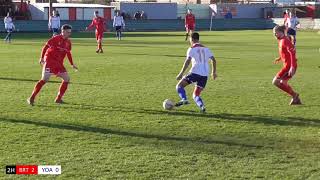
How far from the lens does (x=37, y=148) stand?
8852 millimetres

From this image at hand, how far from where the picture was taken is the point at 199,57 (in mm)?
11945

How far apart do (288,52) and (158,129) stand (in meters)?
4.22

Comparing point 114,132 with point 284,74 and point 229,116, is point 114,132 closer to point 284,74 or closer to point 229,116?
point 229,116

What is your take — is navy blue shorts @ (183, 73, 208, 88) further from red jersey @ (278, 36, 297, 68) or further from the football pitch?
red jersey @ (278, 36, 297, 68)

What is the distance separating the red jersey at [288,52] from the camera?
12.9 meters

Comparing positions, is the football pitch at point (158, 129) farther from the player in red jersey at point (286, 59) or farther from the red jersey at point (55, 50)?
the red jersey at point (55, 50)

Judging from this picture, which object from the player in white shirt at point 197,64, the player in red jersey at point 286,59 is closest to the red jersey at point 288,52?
the player in red jersey at point 286,59

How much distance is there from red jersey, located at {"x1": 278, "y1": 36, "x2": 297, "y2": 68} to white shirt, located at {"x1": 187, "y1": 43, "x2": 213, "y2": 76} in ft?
6.65

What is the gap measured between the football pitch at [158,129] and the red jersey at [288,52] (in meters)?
0.96

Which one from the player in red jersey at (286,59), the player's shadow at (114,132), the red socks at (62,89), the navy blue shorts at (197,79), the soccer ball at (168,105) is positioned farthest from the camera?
the red socks at (62,89)

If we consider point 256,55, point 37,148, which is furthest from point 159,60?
point 37,148

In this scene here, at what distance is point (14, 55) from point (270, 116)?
60.3ft

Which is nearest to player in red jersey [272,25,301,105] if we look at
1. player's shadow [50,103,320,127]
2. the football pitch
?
the football pitch

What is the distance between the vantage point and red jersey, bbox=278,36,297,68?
507 inches
